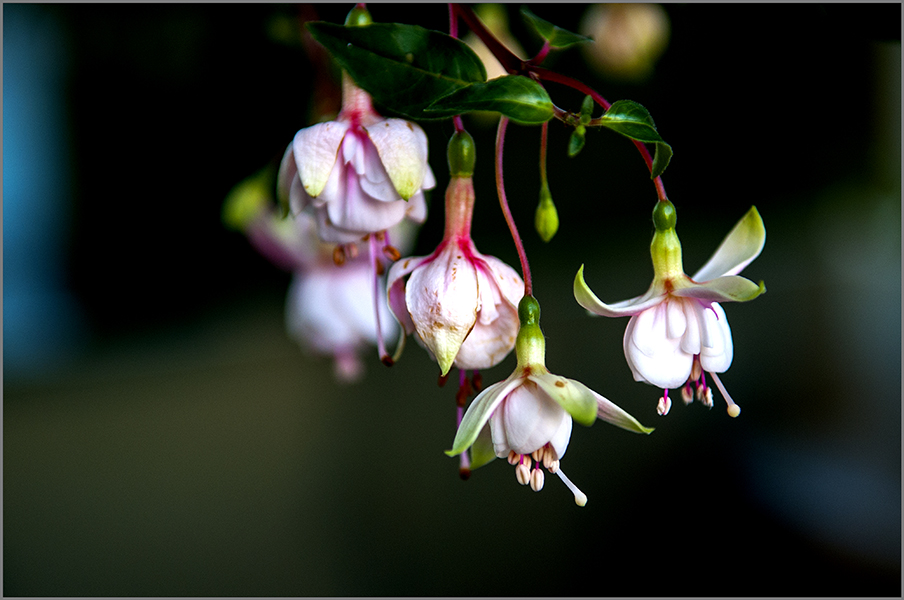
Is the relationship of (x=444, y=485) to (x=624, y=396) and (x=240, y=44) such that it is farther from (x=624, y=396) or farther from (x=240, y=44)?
(x=240, y=44)

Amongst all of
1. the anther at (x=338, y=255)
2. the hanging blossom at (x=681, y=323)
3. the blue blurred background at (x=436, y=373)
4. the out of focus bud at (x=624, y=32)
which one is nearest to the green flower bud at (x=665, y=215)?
the hanging blossom at (x=681, y=323)

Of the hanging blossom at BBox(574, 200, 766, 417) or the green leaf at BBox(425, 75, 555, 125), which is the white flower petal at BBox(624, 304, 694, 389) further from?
the green leaf at BBox(425, 75, 555, 125)

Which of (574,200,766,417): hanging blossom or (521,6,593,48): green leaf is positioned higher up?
(521,6,593,48): green leaf

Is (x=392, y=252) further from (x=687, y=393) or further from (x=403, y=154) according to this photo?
(x=687, y=393)

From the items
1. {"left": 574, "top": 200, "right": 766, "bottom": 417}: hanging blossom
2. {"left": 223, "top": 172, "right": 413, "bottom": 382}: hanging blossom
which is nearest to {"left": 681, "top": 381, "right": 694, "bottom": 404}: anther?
{"left": 574, "top": 200, "right": 766, "bottom": 417}: hanging blossom

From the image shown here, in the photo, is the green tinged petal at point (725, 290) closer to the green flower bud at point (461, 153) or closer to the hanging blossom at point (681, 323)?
the hanging blossom at point (681, 323)

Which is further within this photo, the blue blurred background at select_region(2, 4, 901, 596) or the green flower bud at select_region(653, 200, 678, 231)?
the blue blurred background at select_region(2, 4, 901, 596)

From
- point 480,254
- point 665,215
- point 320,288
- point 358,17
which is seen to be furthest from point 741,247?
point 320,288
